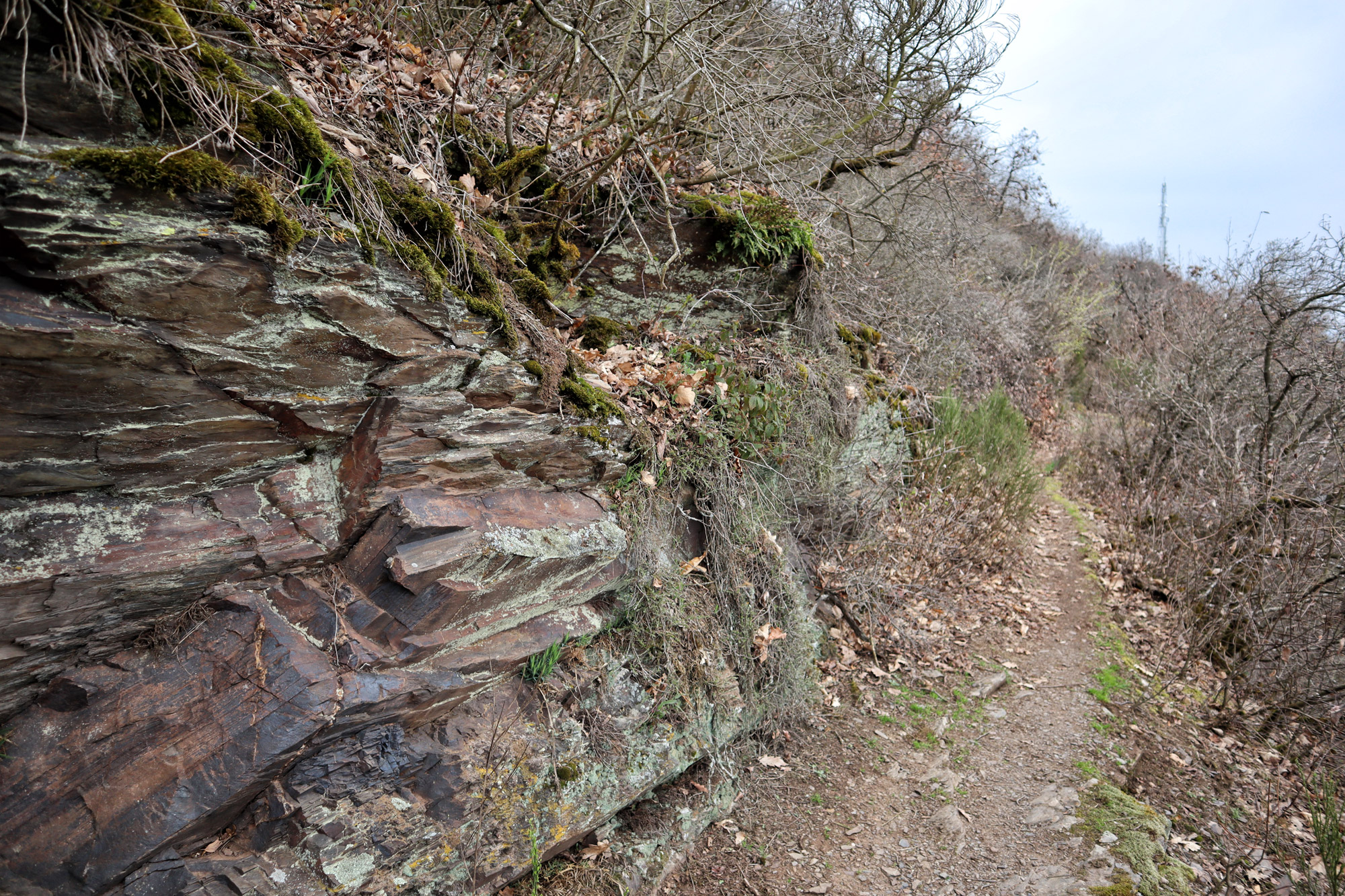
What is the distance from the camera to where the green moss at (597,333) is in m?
4.70

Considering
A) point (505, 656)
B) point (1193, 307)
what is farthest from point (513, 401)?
point (1193, 307)

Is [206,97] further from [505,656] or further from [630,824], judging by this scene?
[630,824]

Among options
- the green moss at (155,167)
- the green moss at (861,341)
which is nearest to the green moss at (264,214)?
the green moss at (155,167)

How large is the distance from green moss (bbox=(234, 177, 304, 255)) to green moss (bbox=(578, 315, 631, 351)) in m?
2.33

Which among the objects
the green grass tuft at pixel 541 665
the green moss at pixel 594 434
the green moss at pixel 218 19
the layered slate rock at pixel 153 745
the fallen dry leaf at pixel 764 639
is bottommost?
the layered slate rock at pixel 153 745

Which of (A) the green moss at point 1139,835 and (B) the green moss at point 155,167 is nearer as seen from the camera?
(B) the green moss at point 155,167

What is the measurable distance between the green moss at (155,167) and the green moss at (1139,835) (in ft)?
19.5

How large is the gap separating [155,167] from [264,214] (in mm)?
332

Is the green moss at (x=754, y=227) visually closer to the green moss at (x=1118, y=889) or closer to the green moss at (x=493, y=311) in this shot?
the green moss at (x=493, y=311)

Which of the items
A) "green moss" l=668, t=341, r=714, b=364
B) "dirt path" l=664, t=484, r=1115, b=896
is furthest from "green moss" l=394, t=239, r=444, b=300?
"dirt path" l=664, t=484, r=1115, b=896

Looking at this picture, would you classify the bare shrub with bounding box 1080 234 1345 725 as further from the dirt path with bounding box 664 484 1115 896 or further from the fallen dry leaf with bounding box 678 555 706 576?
the fallen dry leaf with bounding box 678 555 706 576

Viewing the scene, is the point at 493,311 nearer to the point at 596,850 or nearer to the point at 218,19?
the point at 218,19

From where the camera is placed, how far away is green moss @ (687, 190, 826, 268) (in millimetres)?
5219

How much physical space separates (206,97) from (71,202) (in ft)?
2.23
